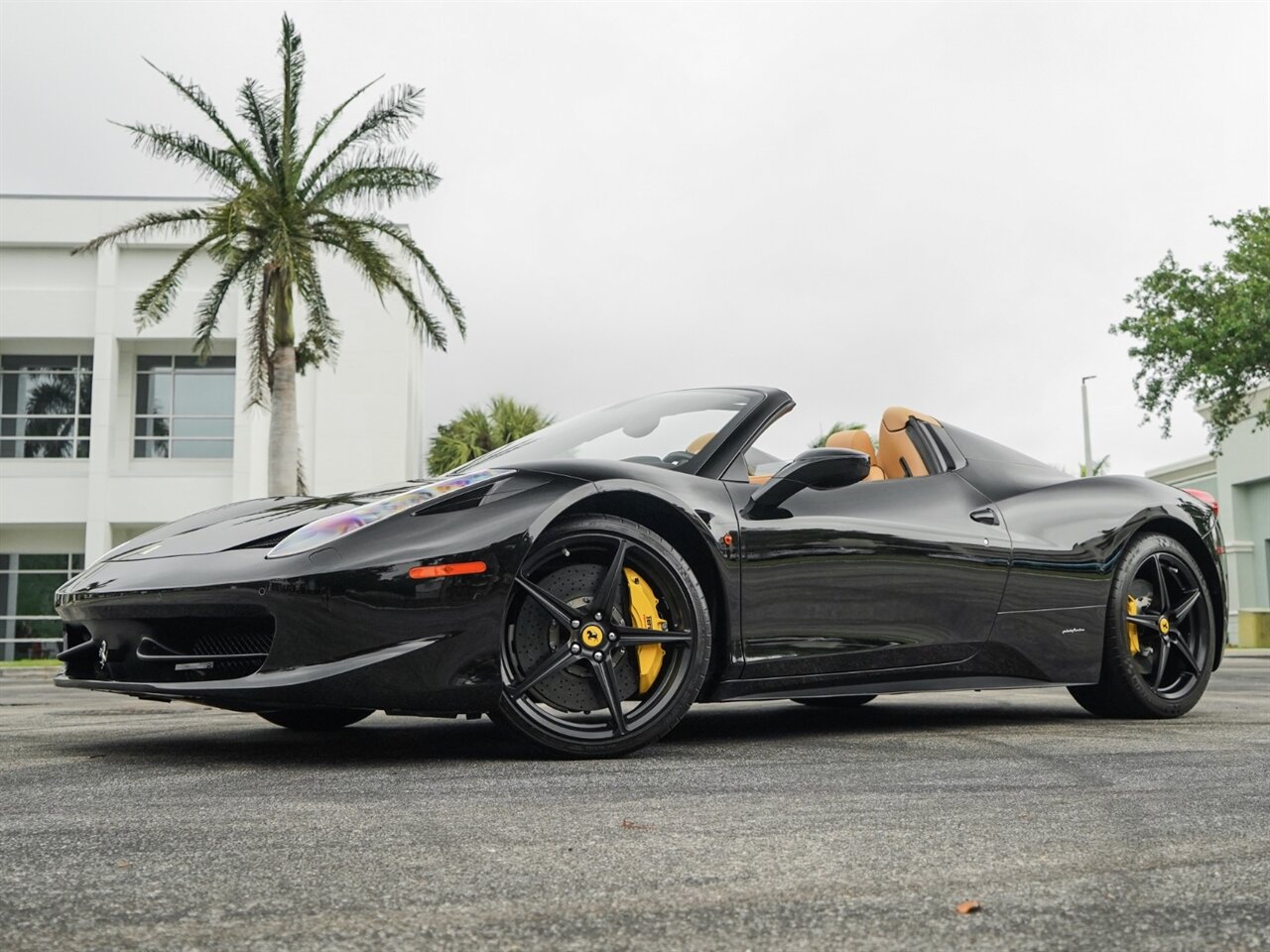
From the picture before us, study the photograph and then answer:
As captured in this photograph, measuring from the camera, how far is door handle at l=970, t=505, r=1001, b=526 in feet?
15.5

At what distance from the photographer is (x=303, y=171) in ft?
64.4

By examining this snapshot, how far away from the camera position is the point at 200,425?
106ft

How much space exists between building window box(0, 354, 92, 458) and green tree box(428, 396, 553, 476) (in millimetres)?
8856

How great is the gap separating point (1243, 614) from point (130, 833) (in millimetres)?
27931

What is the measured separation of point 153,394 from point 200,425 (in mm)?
1366

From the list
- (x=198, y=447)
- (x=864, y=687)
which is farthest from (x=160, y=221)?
(x=864, y=687)

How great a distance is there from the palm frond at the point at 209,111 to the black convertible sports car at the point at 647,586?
15776mm

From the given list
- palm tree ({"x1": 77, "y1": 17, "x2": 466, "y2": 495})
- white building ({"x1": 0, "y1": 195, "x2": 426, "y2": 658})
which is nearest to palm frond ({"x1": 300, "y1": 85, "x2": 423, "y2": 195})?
palm tree ({"x1": 77, "y1": 17, "x2": 466, "y2": 495})

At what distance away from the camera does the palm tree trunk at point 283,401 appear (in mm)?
19891

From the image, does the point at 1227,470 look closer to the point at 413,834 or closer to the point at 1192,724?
the point at 1192,724

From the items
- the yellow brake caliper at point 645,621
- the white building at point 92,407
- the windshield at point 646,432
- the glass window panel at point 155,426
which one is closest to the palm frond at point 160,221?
the white building at point 92,407

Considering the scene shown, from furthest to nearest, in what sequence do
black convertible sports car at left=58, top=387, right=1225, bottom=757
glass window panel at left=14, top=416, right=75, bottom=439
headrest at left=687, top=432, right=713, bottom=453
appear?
glass window panel at left=14, top=416, right=75, bottom=439 < headrest at left=687, top=432, right=713, bottom=453 < black convertible sports car at left=58, top=387, right=1225, bottom=757

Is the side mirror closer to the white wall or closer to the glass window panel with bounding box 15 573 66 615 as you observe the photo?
the white wall

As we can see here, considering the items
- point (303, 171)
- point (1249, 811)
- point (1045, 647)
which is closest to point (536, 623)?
point (1249, 811)
